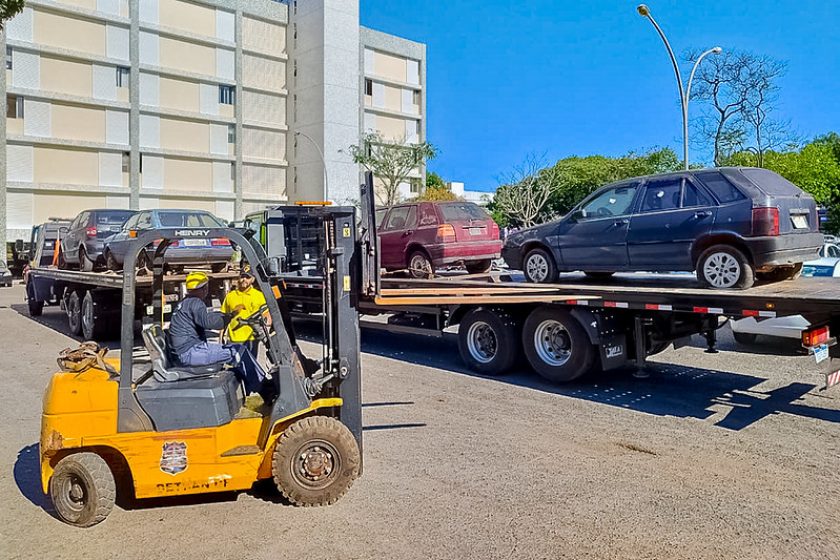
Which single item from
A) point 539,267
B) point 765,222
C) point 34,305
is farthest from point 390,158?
point 765,222

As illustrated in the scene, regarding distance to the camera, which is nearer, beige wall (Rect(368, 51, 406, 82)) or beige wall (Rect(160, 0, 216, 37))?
beige wall (Rect(160, 0, 216, 37))

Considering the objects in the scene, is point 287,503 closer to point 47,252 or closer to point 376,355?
point 376,355

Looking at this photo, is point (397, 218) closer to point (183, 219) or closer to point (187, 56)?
point (183, 219)

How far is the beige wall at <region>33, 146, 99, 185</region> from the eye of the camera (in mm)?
42750

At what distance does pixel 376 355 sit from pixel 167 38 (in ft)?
144

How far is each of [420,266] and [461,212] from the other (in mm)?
1254

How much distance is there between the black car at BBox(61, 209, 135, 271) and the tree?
111 ft

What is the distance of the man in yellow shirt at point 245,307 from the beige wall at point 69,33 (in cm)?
4466

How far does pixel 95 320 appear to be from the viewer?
12852 millimetres

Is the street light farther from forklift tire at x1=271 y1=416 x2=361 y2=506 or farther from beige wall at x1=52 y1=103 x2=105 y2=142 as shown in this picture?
forklift tire at x1=271 y1=416 x2=361 y2=506

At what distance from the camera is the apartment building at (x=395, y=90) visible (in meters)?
58.6

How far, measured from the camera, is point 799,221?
→ 26.7 feet

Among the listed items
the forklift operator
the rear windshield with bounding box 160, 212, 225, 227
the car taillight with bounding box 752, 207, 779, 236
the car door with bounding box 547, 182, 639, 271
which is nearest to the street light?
the rear windshield with bounding box 160, 212, 225, 227

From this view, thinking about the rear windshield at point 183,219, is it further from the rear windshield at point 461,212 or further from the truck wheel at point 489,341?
the truck wheel at point 489,341
